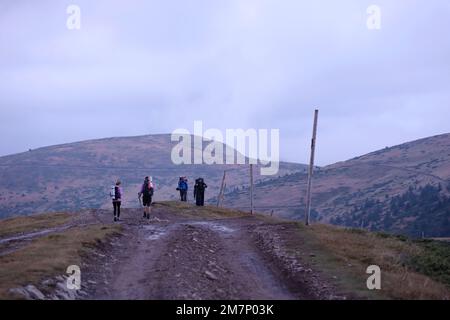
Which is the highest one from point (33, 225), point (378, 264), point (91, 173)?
point (91, 173)

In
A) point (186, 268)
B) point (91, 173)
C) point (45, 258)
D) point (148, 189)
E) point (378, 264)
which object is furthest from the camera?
point (91, 173)

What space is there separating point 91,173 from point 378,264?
137340 millimetres

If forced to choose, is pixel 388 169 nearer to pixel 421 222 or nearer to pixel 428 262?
pixel 421 222

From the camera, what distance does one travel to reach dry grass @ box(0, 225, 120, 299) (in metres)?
12.6

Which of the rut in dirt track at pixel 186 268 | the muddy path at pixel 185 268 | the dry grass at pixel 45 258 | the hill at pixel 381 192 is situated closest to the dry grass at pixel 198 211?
the rut in dirt track at pixel 186 268

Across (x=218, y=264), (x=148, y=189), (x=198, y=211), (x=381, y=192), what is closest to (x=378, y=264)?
(x=218, y=264)

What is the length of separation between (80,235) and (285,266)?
→ 24.5 ft

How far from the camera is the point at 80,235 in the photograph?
65.1 feet

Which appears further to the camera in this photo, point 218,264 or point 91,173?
point 91,173

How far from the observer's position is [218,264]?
1600cm

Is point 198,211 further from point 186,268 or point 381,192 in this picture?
point 381,192

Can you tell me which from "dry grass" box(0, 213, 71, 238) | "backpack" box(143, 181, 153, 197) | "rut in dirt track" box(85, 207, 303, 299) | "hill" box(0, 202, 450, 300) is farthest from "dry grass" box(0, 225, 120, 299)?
"dry grass" box(0, 213, 71, 238)
